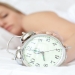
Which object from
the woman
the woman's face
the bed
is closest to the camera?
the bed

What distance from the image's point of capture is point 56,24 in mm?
1149

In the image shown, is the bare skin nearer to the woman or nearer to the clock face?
the woman

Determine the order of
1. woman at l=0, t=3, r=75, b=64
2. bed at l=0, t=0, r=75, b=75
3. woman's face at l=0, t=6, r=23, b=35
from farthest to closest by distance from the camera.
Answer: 1. woman's face at l=0, t=6, r=23, b=35
2. woman at l=0, t=3, r=75, b=64
3. bed at l=0, t=0, r=75, b=75

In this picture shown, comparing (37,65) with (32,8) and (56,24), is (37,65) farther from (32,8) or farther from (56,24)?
(32,8)

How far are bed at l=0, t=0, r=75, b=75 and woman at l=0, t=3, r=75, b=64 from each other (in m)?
0.09

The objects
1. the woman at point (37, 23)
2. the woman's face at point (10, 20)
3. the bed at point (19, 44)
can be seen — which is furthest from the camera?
the woman's face at point (10, 20)

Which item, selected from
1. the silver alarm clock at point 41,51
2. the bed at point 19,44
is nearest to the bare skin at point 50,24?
the bed at point 19,44

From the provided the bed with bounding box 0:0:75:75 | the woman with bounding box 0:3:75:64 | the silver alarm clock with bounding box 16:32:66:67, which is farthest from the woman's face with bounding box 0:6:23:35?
the silver alarm clock with bounding box 16:32:66:67

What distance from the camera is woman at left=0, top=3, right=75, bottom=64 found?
3.55 ft

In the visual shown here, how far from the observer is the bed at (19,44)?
0.69m

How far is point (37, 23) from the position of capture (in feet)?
4.11

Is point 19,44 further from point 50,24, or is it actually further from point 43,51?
point 43,51

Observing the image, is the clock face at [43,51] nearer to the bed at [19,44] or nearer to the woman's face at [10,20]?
the bed at [19,44]

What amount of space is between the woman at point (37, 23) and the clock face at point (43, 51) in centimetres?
Answer: 9
